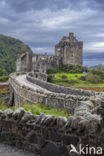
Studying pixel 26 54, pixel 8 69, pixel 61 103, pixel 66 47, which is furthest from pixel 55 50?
pixel 61 103

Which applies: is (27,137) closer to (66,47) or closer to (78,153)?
(78,153)

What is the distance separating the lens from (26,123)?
5824mm

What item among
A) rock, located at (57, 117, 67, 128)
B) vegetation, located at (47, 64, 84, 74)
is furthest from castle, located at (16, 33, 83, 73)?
rock, located at (57, 117, 67, 128)

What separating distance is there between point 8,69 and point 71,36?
57.8 meters

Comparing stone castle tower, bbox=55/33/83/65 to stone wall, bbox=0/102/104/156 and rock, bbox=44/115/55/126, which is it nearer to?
stone wall, bbox=0/102/104/156

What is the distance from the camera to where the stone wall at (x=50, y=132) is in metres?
4.71

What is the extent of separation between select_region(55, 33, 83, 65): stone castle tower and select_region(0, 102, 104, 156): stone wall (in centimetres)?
9223

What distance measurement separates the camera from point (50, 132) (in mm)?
5391

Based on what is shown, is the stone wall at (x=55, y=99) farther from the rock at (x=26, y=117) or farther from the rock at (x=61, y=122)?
the rock at (x=61, y=122)

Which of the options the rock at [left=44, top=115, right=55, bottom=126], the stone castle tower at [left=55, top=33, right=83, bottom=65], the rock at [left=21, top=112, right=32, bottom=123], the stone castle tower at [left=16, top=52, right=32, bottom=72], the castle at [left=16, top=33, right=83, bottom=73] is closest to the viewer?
the rock at [left=44, top=115, right=55, bottom=126]

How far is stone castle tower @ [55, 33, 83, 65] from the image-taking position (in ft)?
326

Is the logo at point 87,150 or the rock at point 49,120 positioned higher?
the rock at point 49,120

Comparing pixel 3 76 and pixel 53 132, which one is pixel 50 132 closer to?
pixel 53 132

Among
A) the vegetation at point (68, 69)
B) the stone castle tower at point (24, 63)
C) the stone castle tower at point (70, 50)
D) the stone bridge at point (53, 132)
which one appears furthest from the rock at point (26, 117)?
the stone castle tower at point (70, 50)
